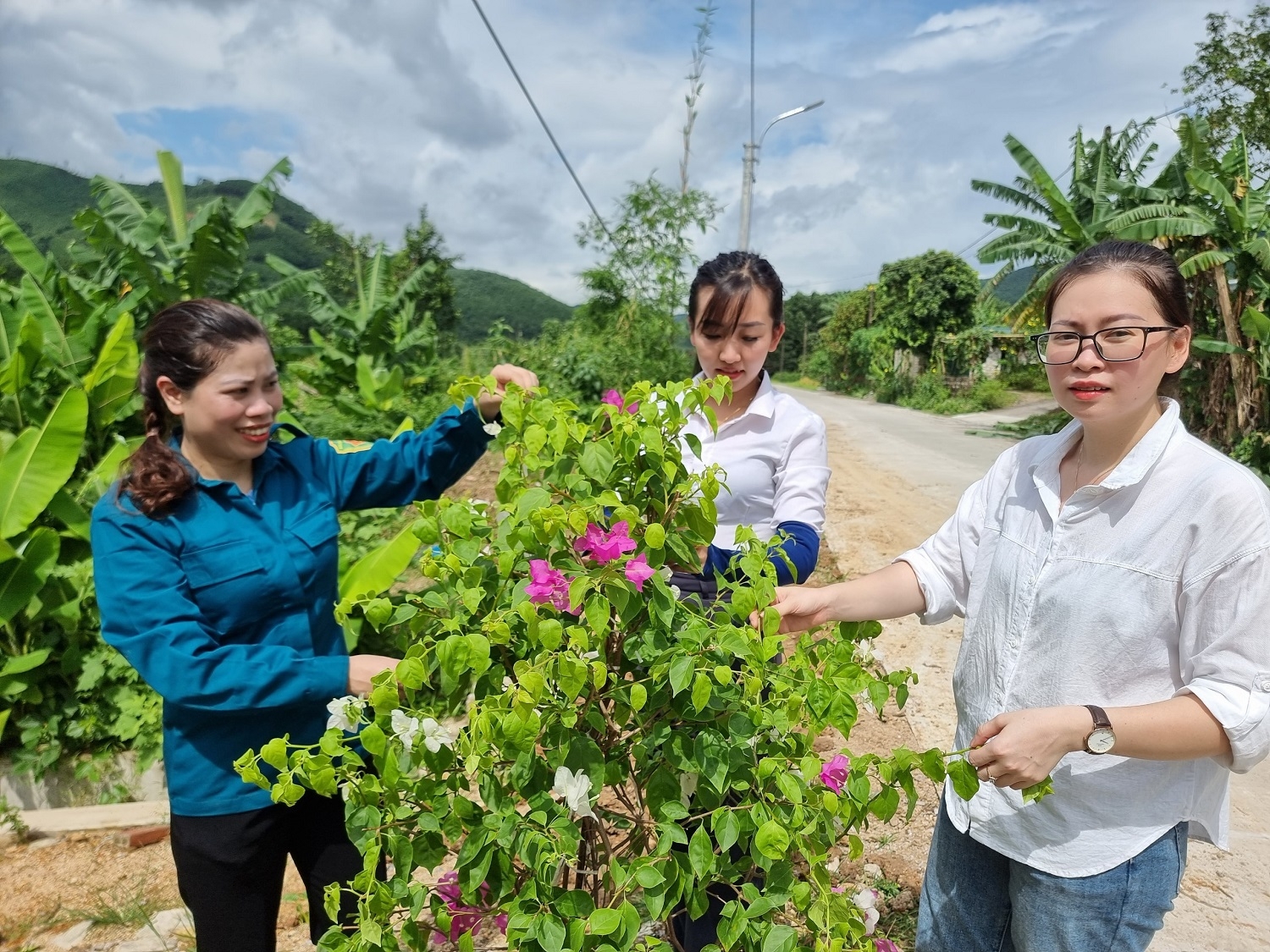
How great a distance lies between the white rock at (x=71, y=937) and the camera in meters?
2.71

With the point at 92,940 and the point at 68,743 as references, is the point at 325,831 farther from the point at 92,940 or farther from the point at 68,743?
the point at 68,743

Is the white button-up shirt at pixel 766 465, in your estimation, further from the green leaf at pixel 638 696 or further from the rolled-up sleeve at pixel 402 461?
the green leaf at pixel 638 696

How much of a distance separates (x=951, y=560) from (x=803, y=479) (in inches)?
15.7

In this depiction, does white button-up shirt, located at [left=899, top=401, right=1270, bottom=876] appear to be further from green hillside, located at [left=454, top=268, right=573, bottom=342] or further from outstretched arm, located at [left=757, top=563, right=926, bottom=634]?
green hillside, located at [left=454, top=268, right=573, bottom=342]

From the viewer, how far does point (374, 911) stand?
118 centimetres

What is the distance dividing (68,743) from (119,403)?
190cm

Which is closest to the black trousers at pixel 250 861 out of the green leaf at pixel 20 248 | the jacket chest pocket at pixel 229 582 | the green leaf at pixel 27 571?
the jacket chest pocket at pixel 229 582

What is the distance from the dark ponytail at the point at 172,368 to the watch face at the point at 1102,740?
166 centimetres

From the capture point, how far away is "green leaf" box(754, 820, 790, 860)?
3.33 feet

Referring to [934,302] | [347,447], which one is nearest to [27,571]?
[347,447]

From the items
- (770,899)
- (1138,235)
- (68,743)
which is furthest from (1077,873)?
(1138,235)

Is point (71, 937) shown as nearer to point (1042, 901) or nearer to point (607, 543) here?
point (607, 543)

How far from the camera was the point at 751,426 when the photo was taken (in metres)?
1.94

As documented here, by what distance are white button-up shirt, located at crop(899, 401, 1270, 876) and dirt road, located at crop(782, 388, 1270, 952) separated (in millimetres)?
1543
